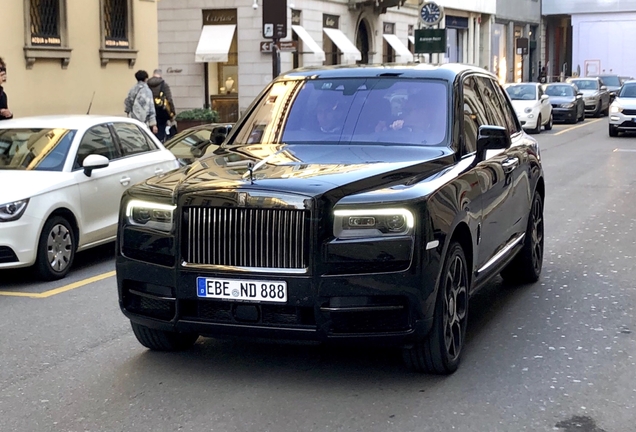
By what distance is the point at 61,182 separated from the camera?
31.0ft

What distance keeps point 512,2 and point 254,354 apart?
2350 inches

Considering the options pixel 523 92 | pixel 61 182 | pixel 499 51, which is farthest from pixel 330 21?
pixel 61 182

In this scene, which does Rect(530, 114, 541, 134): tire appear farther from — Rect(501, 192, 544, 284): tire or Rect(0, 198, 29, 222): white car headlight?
Rect(0, 198, 29, 222): white car headlight

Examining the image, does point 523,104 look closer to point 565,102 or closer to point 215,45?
point 565,102

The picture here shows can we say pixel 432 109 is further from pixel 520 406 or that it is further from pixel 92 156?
pixel 92 156

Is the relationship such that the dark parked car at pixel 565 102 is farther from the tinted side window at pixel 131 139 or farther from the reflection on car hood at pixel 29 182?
the reflection on car hood at pixel 29 182

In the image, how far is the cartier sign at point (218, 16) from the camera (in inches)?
1270

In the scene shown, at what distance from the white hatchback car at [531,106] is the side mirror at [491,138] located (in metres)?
23.9

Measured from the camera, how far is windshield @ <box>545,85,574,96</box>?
37.2 meters

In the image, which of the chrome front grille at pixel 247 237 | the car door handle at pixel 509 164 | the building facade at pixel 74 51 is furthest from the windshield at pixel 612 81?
the chrome front grille at pixel 247 237

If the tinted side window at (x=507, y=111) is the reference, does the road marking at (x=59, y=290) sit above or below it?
below

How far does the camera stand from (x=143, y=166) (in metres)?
10.9

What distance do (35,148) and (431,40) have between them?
18.8 metres

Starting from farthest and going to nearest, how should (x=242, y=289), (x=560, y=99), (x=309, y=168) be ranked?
(x=560, y=99) < (x=309, y=168) < (x=242, y=289)
